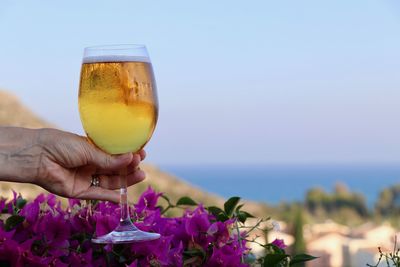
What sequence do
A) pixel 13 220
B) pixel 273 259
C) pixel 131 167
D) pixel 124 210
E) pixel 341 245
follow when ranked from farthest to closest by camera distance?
pixel 341 245 < pixel 131 167 < pixel 124 210 < pixel 13 220 < pixel 273 259

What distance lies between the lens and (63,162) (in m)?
1.81

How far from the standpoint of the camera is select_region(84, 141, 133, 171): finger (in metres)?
1.86

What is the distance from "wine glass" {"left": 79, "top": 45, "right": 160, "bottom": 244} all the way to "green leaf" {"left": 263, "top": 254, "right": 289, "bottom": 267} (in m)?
0.42

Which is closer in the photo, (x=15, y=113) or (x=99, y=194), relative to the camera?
(x=99, y=194)

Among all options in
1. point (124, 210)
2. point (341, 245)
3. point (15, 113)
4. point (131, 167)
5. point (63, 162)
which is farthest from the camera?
point (15, 113)

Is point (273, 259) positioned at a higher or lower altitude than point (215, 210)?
lower

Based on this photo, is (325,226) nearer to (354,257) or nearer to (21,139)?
(354,257)

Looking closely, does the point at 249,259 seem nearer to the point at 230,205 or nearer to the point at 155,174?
the point at 230,205

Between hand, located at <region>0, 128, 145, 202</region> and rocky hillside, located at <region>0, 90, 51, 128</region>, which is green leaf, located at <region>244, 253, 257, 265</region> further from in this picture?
rocky hillside, located at <region>0, 90, 51, 128</region>

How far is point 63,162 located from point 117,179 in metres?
0.24

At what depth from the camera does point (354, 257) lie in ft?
37.7

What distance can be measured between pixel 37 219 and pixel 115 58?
0.49 m

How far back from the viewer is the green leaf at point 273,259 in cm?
149

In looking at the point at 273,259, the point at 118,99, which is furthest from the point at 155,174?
the point at 273,259
